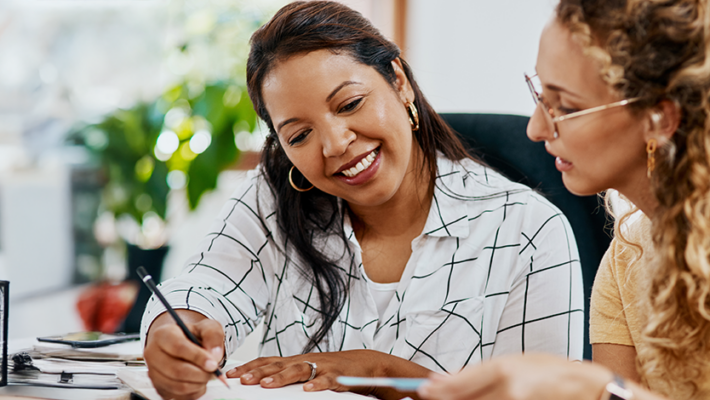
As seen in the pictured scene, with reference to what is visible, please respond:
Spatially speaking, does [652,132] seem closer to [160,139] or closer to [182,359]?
[182,359]

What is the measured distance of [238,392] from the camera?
0.79 m

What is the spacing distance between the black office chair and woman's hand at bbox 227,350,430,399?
0.45 meters

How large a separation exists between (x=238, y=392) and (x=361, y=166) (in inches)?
18.3

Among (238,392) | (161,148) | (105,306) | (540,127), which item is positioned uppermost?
(161,148)

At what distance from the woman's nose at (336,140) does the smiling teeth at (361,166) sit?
0.05 metres

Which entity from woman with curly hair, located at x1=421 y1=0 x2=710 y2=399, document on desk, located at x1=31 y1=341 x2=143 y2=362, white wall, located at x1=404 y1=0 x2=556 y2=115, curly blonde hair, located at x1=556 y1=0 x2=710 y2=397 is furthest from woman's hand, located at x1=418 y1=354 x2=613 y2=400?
white wall, located at x1=404 y1=0 x2=556 y2=115

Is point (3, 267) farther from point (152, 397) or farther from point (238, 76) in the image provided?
point (152, 397)

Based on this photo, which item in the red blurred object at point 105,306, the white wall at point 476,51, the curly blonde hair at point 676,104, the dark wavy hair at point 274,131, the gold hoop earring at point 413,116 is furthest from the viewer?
the red blurred object at point 105,306

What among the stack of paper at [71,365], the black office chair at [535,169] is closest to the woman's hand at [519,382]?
the stack of paper at [71,365]

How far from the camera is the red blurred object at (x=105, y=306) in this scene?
2.33m

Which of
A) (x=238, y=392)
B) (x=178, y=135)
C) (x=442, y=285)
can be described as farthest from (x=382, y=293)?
(x=178, y=135)

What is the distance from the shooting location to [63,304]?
252cm

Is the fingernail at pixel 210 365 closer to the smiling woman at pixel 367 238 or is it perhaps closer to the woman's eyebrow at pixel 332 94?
the smiling woman at pixel 367 238

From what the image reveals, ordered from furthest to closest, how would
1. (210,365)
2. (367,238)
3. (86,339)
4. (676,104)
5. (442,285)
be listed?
(367,238), (442,285), (86,339), (210,365), (676,104)
